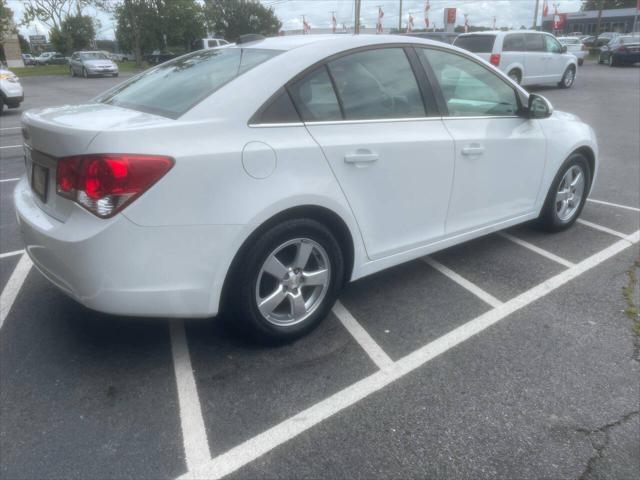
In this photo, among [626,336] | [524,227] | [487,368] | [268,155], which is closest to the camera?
[268,155]

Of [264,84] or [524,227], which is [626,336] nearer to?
[524,227]

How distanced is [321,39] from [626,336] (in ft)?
8.25

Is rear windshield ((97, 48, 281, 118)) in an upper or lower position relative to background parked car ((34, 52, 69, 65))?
upper

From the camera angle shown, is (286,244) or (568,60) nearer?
(286,244)

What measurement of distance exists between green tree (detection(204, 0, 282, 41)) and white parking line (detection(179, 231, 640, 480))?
223 feet

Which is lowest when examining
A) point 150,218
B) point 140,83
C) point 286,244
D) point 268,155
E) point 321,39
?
point 286,244

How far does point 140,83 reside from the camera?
3.49 meters

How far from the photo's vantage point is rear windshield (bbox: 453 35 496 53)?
15.9m

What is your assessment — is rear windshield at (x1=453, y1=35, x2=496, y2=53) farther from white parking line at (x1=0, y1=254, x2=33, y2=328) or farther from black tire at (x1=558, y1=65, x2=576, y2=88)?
white parking line at (x1=0, y1=254, x2=33, y2=328)

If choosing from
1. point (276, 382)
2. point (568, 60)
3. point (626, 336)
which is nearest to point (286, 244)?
point (276, 382)

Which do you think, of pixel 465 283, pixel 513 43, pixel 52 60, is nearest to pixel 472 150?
pixel 465 283

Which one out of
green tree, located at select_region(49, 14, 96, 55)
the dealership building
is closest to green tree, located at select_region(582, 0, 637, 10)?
the dealership building

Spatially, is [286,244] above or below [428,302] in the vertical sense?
above

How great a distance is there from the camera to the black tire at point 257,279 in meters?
2.74
